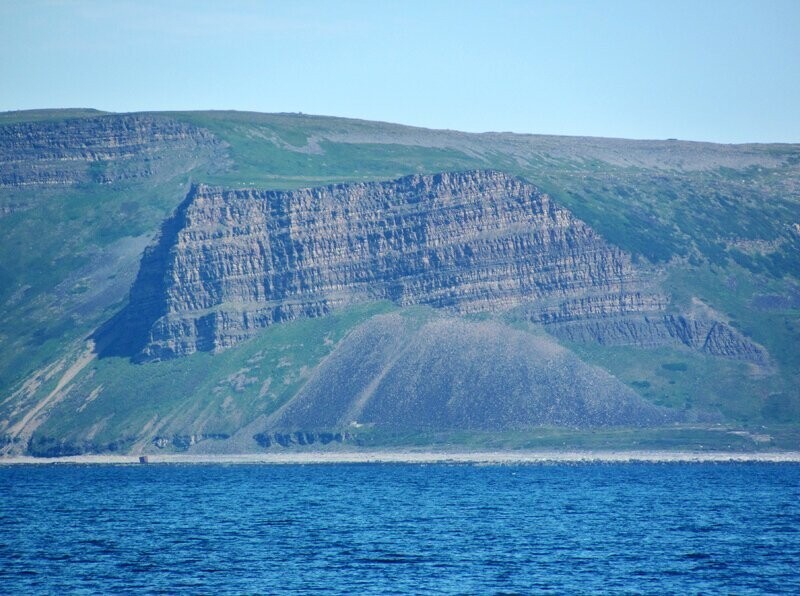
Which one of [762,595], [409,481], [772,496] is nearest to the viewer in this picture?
Result: [762,595]

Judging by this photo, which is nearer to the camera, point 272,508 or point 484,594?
point 484,594

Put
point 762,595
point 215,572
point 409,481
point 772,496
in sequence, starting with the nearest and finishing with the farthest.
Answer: point 762,595
point 215,572
point 772,496
point 409,481

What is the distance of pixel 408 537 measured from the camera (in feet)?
376

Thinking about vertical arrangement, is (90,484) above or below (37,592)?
below

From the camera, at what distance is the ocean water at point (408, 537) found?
90.1 metres

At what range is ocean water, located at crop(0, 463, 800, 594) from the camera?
90.1 metres

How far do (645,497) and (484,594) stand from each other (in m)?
72.7

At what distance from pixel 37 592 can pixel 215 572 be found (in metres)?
12.8

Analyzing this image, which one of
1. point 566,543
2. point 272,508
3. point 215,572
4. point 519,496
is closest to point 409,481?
point 519,496

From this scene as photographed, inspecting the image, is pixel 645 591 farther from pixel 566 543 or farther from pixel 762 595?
pixel 566 543

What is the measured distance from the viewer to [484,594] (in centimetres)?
8462

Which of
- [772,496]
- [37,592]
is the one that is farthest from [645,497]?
[37,592]

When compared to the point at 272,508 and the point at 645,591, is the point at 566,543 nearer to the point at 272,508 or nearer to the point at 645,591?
the point at 645,591

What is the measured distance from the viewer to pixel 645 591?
8550 cm
